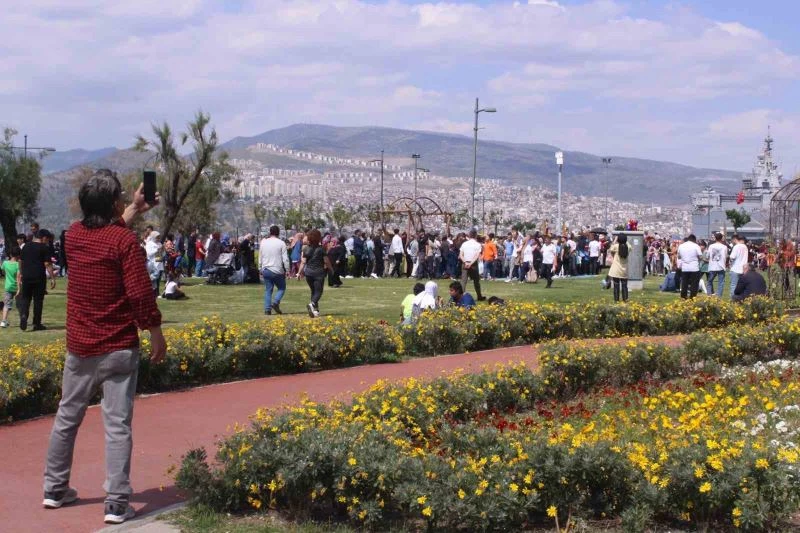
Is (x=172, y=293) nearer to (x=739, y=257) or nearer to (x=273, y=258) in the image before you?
(x=273, y=258)

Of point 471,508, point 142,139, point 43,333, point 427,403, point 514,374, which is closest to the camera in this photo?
point 471,508

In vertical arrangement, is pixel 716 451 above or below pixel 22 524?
above

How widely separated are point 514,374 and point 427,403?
6.01 ft

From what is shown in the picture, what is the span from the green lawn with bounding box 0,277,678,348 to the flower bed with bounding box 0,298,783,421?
3.65 meters

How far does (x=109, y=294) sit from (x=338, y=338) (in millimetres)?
5871

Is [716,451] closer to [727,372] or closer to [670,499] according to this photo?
[670,499]

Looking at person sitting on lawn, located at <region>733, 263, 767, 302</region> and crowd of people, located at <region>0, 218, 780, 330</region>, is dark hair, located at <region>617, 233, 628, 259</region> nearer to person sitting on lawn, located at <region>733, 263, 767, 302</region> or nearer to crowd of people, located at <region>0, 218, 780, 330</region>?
crowd of people, located at <region>0, 218, 780, 330</region>

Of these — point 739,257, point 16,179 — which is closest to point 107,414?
point 739,257

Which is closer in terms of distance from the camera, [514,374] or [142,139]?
[514,374]

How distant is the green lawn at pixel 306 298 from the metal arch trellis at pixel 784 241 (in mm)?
2438

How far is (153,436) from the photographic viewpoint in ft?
25.3

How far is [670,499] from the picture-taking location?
5.30 metres

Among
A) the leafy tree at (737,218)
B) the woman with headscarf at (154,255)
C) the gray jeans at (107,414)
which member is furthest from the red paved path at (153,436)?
the leafy tree at (737,218)

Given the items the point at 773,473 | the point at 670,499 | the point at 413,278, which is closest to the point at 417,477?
the point at 670,499
